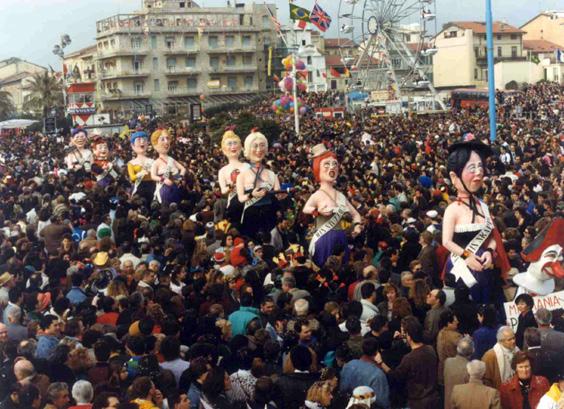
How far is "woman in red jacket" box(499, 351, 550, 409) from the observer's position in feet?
16.1

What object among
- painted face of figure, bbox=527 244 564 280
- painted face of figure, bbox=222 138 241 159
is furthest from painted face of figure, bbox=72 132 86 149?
painted face of figure, bbox=527 244 564 280

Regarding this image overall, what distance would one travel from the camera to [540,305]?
6027mm

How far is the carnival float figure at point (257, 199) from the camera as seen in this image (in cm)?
1038

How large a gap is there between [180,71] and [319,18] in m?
19.0

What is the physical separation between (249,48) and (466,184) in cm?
4901

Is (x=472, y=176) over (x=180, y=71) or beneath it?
beneath

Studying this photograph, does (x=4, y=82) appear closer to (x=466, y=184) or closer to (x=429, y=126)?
(x=429, y=126)

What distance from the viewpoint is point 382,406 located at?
5062 millimetres

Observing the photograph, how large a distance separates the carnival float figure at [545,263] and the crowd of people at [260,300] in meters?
0.11

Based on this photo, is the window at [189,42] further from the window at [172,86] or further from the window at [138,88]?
the window at [138,88]

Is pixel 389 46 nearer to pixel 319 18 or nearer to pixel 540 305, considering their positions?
pixel 319 18

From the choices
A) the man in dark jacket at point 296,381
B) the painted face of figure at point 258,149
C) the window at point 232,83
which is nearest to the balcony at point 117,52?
the window at point 232,83

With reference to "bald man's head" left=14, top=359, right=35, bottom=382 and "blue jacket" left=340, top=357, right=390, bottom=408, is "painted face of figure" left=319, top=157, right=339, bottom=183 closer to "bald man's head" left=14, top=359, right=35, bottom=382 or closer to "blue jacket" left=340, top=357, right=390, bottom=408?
"blue jacket" left=340, top=357, right=390, bottom=408

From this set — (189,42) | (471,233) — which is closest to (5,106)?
(189,42)
